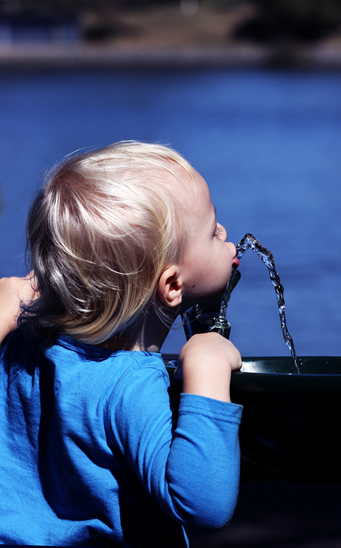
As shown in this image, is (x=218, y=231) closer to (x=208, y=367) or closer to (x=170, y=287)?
(x=170, y=287)

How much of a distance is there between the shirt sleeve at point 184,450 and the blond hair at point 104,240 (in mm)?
116

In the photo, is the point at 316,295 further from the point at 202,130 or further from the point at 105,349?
the point at 202,130

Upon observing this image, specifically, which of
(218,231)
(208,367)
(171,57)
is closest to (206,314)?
(218,231)

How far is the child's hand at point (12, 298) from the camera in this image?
0.98 metres

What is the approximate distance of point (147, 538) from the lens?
0.83 meters

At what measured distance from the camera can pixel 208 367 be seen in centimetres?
76

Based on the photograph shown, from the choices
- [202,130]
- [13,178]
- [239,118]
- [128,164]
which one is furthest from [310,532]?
[239,118]

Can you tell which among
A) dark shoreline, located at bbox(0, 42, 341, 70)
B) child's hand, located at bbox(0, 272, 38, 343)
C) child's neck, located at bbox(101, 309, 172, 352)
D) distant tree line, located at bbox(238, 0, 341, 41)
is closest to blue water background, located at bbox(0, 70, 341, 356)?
child's hand, located at bbox(0, 272, 38, 343)

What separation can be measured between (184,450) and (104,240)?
0.26 m

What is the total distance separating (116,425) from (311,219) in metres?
3.80

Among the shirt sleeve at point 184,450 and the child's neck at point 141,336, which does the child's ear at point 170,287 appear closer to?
the child's neck at point 141,336

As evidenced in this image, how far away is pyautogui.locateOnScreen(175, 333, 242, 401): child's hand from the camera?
75 cm

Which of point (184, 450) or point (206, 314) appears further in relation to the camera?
point (206, 314)

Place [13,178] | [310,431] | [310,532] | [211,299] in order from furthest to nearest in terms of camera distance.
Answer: [13,178] → [310,532] → [211,299] → [310,431]
